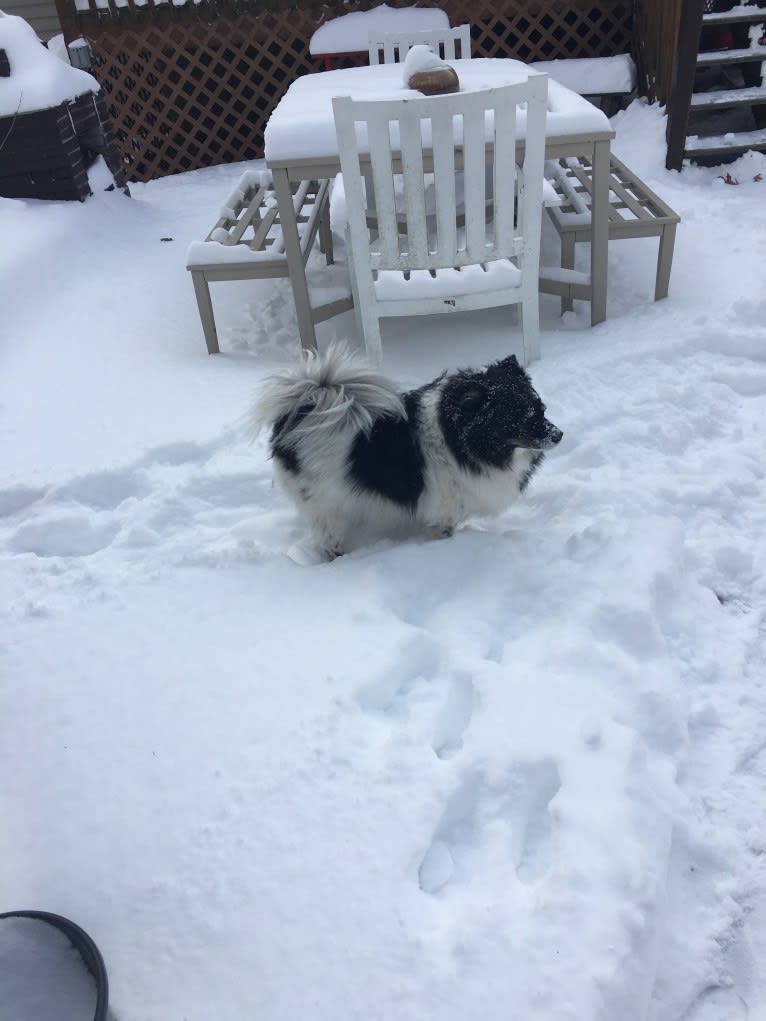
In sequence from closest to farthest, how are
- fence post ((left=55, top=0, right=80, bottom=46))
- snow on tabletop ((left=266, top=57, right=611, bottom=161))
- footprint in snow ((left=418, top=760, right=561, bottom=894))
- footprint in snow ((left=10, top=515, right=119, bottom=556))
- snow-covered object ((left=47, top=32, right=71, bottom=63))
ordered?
footprint in snow ((left=418, top=760, right=561, bottom=894))
footprint in snow ((left=10, top=515, right=119, bottom=556))
snow on tabletop ((left=266, top=57, right=611, bottom=161))
fence post ((left=55, top=0, right=80, bottom=46))
snow-covered object ((left=47, top=32, right=71, bottom=63))

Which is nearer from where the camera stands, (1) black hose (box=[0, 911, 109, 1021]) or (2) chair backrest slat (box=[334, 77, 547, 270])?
(1) black hose (box=[0, 911, 109, 1021])

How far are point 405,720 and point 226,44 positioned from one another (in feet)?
21.3

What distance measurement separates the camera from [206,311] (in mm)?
3248

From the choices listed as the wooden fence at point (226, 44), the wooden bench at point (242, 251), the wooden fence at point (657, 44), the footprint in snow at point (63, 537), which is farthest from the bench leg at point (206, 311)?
the wooden fence at point (226, 44)

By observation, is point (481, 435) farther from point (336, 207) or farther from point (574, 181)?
point (574, 181)

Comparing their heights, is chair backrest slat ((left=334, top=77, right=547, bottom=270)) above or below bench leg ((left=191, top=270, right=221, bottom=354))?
above

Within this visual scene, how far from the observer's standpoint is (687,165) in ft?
15.9

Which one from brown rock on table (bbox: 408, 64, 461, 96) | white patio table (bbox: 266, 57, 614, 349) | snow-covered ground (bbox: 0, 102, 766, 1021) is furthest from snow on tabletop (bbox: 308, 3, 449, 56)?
snow-covered ground (bbox: 0, 102, 766, 1021)

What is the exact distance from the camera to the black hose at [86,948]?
1.07 metres

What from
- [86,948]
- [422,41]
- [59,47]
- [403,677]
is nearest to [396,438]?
[403,677]

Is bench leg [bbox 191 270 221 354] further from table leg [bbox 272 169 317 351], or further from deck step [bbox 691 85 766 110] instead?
deck step [bbox 691 85 766 110]

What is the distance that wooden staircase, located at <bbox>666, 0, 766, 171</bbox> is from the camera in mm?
4402

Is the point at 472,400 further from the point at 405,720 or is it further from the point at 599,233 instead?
the point at 599,233

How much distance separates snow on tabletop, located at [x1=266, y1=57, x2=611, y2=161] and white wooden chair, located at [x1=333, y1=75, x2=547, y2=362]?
0.17 meters
